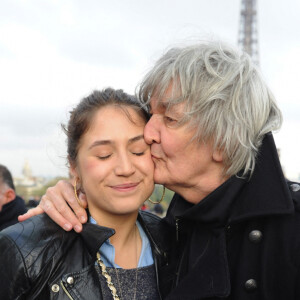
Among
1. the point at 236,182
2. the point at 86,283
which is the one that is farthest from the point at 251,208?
the point at 86,283

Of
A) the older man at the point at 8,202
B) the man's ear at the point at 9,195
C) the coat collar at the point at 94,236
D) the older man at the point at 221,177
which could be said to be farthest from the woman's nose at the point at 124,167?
the man's ear at the point at 9,195

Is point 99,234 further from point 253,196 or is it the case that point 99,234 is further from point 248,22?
point 248,22

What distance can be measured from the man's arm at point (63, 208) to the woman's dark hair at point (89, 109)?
23 centimetres

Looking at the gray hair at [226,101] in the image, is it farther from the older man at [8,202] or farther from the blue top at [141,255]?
the older man at [8,202]

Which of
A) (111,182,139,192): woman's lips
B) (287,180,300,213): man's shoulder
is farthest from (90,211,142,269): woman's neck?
(287,180,300,213): man's shoulder

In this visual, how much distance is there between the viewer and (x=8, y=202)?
692 centimetres

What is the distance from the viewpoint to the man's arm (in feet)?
8.78

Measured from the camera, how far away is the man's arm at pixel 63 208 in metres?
2.68

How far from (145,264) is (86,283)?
564mm

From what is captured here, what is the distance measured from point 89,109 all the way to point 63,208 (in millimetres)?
694

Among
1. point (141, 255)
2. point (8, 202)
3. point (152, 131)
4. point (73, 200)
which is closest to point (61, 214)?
point (73, 200)

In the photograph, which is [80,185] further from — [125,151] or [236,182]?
[236,182]

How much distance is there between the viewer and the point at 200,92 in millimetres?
2732

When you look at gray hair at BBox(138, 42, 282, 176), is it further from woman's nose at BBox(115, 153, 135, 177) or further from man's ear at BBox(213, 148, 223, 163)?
woman's nose at BBox(115, 153, 135, 177)
